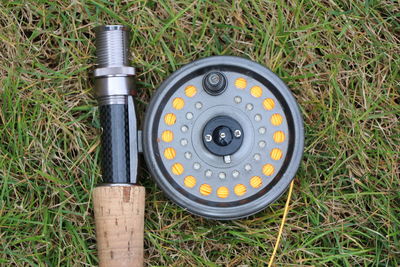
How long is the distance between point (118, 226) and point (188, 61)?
0.75 m

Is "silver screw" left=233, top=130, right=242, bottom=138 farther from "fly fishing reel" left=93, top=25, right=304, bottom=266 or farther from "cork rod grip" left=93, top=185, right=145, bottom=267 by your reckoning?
"cork rod grip" left=93, top=185, right=145, bottom=267

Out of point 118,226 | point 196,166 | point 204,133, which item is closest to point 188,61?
point 204,133

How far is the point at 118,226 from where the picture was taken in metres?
2.14

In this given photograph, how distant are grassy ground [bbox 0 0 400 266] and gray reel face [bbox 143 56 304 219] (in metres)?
0.16

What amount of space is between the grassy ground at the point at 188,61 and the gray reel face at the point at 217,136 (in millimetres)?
159

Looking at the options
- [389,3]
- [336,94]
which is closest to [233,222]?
[336,94]

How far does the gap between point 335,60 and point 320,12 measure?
0.22 m

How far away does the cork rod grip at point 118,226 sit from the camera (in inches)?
84.0

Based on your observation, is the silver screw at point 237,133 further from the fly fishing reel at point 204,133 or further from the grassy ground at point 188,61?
the grassy ground at point 188,61

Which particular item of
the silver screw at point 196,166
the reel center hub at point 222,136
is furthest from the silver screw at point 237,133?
the silver screw at point 196,166

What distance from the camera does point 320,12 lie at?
250 centimetres

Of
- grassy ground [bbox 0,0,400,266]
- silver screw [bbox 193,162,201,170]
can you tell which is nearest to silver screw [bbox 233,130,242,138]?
silver screw [bbox 193,162,201,170]

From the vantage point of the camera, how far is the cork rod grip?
7.00 feet

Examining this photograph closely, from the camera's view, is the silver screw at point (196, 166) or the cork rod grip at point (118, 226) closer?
the cork rod grip at point (118, 226)
